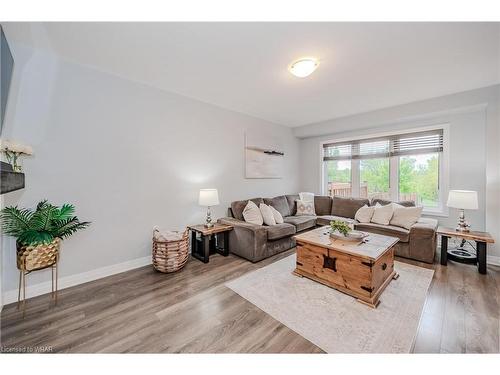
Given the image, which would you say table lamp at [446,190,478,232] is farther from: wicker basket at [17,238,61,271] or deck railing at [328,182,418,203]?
wicker basket at [17,238,61,271]

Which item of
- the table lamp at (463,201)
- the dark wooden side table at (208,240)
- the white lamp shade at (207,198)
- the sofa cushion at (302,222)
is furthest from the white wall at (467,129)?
the dark wooden side table at (208,240)

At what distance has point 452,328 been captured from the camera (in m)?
1.60

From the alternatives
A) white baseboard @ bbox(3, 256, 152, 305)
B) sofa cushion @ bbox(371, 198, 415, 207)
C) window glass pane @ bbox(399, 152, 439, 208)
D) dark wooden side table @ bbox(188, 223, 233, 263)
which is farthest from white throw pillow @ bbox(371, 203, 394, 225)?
white baseboard @ bbox(3, 256, 152, 305)

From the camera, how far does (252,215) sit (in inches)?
131

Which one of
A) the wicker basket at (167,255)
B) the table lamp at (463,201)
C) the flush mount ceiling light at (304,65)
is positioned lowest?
the wicker basket at (167,255)

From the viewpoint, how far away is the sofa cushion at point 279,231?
121 inches

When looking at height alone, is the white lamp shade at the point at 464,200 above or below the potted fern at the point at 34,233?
above

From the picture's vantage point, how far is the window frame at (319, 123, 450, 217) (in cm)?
352

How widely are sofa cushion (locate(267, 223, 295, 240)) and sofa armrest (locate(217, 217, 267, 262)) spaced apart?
10 centimetres

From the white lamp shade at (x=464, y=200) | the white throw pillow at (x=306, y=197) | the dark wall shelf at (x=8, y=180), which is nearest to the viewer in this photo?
the dark wall shelf at (x=8, y=180)

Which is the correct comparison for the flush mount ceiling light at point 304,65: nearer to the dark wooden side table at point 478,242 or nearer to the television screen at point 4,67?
the television screen at point 4,67

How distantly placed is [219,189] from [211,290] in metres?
1.83

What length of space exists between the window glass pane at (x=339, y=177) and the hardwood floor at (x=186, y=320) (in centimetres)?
264
